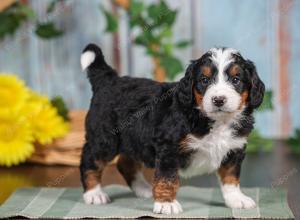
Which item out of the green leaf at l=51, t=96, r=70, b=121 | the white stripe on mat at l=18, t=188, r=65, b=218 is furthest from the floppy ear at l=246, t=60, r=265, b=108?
the green leaf at l=51, t=96, r=70, b=121

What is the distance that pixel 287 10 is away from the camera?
5215 mm

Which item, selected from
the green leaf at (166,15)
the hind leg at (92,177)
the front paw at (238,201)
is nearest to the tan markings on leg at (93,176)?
the hind leg at (92,177)

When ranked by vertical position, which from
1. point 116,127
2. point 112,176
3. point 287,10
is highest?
point 287,10

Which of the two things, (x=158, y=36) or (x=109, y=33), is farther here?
(x=109, y=33)

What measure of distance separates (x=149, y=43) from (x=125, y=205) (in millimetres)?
1756

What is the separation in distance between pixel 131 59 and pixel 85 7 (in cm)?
53

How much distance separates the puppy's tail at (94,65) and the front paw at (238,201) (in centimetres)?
86

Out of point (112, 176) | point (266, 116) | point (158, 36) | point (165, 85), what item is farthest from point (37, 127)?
point (266, 116)

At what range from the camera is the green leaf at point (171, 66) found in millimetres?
4766

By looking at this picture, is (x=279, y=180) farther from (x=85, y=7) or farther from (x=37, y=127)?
(x=85, y=7)

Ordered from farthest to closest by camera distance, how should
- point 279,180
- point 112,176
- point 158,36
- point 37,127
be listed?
point 158,36 < point 37,127 < point 112,176 < point 279,180

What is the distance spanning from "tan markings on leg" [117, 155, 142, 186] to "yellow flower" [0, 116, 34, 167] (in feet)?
3.33

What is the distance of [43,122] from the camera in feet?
15.0

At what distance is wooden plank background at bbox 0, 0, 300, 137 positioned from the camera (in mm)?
5266
